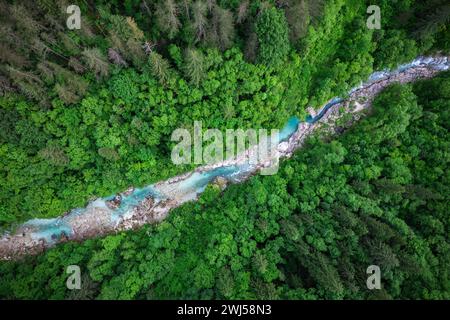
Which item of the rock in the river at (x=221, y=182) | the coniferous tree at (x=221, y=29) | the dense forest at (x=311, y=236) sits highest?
the coniferous tree at (x=221, y=29)

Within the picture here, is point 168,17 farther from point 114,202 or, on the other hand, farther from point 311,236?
point 311,236


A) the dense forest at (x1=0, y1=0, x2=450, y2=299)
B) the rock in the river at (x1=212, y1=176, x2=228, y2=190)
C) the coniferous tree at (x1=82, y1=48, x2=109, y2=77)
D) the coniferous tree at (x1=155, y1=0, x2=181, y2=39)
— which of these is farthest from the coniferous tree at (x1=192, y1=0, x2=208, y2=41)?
the rock in the river at (x1=212, y1=176, x2=228, y2=190)

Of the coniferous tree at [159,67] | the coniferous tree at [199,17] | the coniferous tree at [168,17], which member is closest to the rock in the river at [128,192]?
the coniferous tree at [159,67]

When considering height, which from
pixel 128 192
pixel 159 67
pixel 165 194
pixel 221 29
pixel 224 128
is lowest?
pixel 165 194

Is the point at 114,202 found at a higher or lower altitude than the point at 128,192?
lower

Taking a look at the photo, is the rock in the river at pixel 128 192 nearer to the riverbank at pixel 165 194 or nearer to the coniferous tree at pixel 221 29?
the riverbank at pixel 165 194

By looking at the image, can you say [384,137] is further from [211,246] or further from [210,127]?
[211,246]

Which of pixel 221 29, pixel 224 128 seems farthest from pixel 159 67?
pixel 224 128

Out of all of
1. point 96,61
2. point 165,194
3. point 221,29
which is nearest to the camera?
point 96,61

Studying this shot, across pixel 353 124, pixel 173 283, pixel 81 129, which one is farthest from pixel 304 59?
pixel 173 283
